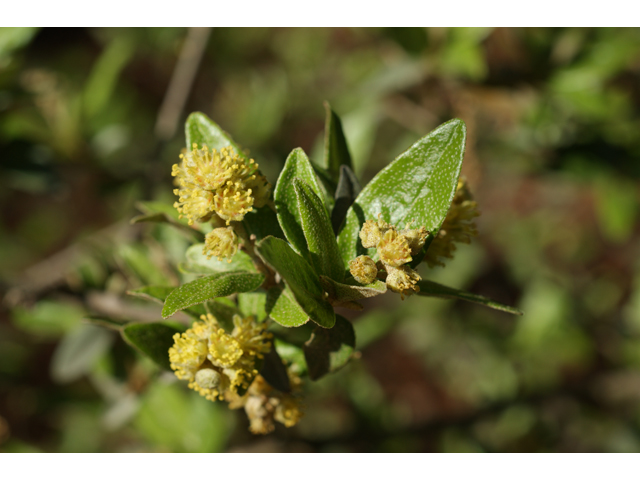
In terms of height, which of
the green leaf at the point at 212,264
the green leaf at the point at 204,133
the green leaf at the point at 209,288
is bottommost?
the green leaf at the point at 212,264

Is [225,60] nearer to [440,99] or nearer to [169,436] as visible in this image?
[440,99]

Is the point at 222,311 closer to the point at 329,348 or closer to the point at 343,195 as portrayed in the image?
the point at 329,348

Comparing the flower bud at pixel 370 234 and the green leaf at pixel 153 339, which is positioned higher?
the flower bud at pixel 370 234

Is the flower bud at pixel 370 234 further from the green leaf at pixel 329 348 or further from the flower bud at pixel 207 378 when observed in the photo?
the flower bud at pixel 207 378

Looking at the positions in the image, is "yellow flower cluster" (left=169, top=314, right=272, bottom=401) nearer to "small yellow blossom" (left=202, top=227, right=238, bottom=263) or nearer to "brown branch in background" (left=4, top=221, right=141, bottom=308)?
"small yellow blossom" (left=202, top=227, right=238, bottom=263)

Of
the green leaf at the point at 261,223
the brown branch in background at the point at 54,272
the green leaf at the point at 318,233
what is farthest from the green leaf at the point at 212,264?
the brown branch in background at the point at 54,272

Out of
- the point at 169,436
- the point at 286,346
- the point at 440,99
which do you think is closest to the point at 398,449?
the point at 169,436
